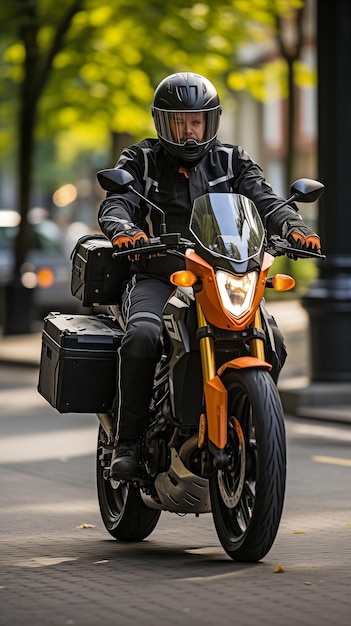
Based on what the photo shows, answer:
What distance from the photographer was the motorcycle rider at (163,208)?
6.62 meters

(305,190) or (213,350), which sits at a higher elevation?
(305,190)

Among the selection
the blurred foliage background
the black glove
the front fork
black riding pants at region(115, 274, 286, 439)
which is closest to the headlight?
the front fork

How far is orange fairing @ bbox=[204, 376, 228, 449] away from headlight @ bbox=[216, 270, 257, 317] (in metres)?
0.28

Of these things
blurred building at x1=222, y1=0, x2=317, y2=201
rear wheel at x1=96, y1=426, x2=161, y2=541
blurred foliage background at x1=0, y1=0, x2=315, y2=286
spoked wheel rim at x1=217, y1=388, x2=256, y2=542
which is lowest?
rear wheel at x1=96, y1=426, x2=161, y2=541

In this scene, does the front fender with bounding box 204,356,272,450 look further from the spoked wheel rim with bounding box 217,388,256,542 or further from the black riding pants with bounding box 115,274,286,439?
the black riding pants with bounding box 115,274,286,439

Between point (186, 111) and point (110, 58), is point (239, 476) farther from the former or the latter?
point (110, 58)

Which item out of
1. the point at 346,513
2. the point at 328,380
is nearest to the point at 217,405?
the point at 346,513

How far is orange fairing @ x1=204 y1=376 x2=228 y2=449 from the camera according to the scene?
618 cm

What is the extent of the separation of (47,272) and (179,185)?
16.2m

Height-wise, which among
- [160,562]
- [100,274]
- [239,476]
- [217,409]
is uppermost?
[100,274]

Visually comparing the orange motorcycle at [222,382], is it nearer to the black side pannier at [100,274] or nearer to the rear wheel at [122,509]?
the rear wheel at [122,509]

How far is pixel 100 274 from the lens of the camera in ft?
23.3

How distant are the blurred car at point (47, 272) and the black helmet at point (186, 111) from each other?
1496cm

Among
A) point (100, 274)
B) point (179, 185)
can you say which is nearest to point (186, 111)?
point (179, 185)
